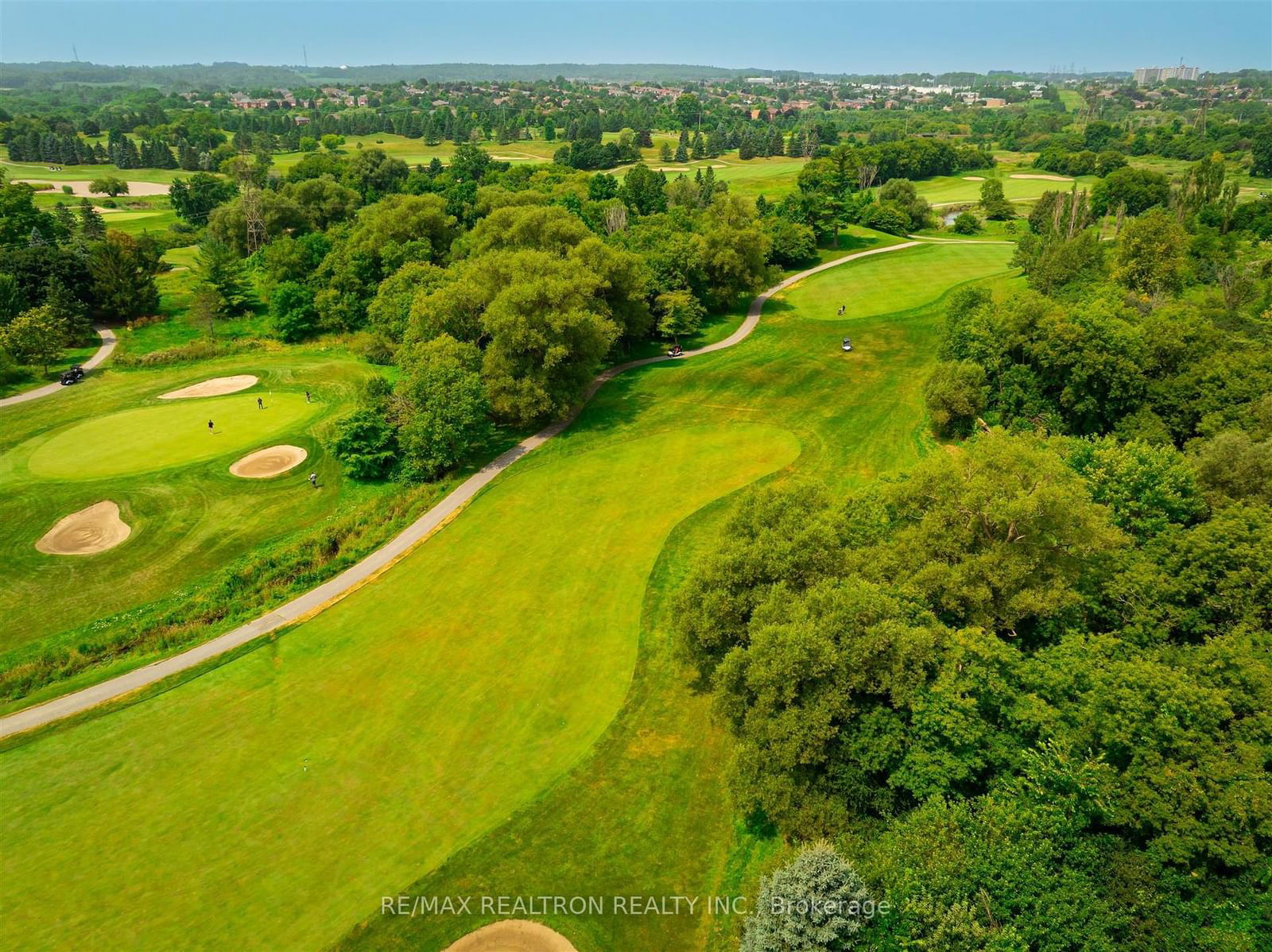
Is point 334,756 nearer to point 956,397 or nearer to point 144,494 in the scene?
point 144,494

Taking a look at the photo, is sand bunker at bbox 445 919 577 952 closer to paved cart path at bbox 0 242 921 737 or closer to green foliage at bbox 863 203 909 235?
paved cart path at bbox 0 242 921 737

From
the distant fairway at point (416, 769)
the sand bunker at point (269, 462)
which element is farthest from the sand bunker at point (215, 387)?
the distant fairway at point (416, 769)

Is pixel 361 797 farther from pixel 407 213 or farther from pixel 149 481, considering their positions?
pixel 407 213

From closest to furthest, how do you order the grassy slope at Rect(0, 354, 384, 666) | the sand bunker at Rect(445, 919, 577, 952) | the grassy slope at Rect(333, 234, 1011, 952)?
the sand bunker at Rect(445, 919, 577, 952), the grassy slope at Rect(333, 234, 1011, 952), the grassy slope at Rect(0, 354, 384, 666)

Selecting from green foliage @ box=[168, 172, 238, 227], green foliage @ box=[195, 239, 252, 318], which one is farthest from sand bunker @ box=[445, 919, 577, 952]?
green foliage @ box=[168, 172, 238, 227]

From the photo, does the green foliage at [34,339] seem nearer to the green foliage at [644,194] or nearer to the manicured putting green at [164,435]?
the manicured putting green at [164,435]

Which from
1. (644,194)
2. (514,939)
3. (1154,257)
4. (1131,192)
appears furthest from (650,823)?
(1131,192)
